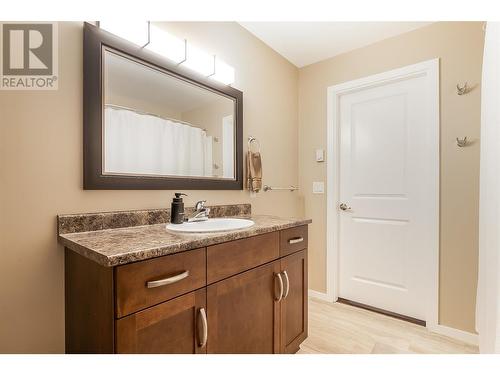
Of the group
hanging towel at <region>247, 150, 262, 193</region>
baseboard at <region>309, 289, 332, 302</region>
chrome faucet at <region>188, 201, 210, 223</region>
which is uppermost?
hanging towel at <region>247, 150, 262, 193</region>

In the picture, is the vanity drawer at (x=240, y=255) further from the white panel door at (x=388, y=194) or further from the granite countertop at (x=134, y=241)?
the white panel door at (x=388, y=194)

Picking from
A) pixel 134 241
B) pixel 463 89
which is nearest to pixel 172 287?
pixel 134 241

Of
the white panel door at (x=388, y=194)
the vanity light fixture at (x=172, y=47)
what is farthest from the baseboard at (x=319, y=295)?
the vanity light fixture at (x=172, y=47)

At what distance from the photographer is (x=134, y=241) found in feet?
2.99

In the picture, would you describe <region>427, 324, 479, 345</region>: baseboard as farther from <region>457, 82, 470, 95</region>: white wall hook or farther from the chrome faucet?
the chrome faucet

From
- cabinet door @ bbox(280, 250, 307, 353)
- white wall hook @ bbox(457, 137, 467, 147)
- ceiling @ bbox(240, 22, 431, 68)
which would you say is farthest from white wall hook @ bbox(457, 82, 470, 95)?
cabinet door @ bbox(280, 250, 307, 353)

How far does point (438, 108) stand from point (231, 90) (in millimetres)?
1464

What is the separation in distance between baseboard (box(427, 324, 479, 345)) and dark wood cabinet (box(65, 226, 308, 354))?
115 centimetres

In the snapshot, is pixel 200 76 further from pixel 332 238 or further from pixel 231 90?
pixel 332 238

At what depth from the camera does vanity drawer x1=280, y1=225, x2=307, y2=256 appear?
1.38 m

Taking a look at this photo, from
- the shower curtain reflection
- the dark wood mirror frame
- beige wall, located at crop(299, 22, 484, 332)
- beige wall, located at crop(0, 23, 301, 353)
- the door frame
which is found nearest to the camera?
beige wall, located at crop(0, 23, 301, 353)
